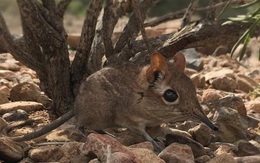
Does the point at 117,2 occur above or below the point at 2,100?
above

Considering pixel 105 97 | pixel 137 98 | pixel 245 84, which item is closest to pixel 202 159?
pixel 137 98

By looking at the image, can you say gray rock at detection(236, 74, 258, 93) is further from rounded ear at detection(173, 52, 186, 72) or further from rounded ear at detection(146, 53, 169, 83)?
rounded ear at detection(146, 53, 169, 83)

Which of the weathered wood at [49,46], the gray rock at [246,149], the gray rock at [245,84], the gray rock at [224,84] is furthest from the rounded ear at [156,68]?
the gray rock at [245,84]

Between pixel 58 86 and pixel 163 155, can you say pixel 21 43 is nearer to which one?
pixel 58 86

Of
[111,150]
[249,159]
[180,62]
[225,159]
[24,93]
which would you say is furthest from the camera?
[24,93]

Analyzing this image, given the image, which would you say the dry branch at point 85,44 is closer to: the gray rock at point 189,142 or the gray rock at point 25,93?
the gray rock at point 25,93

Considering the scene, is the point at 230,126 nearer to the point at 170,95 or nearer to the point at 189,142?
the point at 189,142

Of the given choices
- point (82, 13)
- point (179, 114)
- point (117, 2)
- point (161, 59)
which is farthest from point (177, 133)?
point (82, 13)

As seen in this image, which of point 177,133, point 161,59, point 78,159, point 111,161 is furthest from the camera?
point 177,133
